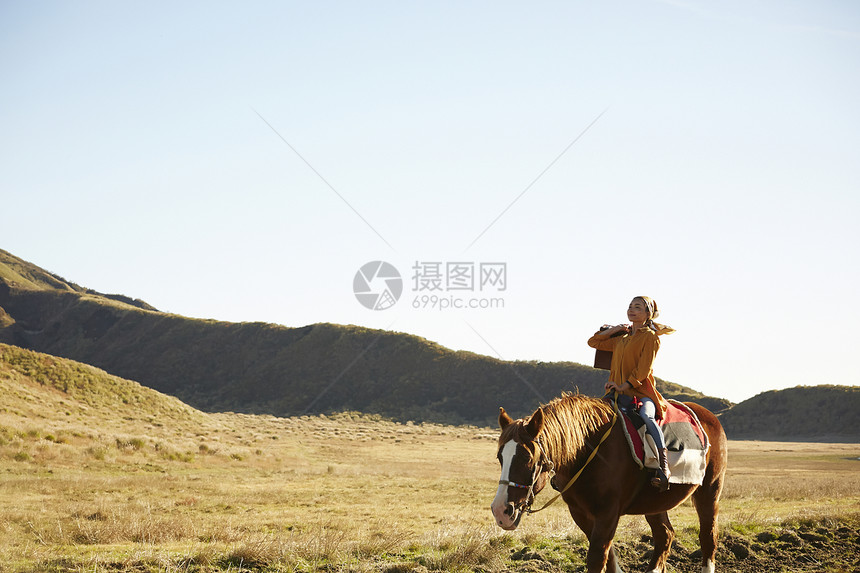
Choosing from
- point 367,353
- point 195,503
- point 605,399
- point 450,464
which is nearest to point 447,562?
point 605,399

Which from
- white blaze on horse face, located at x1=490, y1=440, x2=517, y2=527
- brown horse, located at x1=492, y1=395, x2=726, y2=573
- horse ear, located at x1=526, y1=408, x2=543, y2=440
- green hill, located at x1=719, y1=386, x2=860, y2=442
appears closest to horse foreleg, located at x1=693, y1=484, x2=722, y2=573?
brown horse, located at x1=492, y1=395, x2=726, y2=573

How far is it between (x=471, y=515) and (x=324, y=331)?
91.2m

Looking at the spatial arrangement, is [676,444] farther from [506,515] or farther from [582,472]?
[506,515]

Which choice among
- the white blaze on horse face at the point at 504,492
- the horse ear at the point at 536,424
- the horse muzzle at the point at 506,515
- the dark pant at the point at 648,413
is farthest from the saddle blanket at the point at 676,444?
the horse muzzle at the point at 506,515

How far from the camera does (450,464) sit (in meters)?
36.3

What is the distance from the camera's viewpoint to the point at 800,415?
68.1m

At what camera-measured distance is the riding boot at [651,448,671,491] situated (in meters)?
5.86

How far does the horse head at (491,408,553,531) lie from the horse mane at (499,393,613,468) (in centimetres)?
2

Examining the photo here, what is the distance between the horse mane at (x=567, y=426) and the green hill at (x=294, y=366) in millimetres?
72438

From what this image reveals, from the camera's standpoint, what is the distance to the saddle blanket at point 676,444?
591cm

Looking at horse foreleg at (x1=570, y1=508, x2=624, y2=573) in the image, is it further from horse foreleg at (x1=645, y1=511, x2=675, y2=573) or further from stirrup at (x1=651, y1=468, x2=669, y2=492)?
horse foreleg at (x1=645, y1=511, x2=675, y2=573)

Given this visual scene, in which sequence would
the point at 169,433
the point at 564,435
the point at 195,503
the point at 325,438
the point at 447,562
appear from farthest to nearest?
the point at 325,438
the point at 169,433
the point at 195,503
the point at 447,562
the point at 564,435

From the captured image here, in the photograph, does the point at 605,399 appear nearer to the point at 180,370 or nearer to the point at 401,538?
the point at 401,538

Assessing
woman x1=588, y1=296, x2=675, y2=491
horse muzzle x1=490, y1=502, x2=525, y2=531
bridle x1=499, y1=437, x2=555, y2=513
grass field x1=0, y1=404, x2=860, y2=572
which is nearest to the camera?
horse muzzle x1=490, y1=502, x2=525, y2=531
